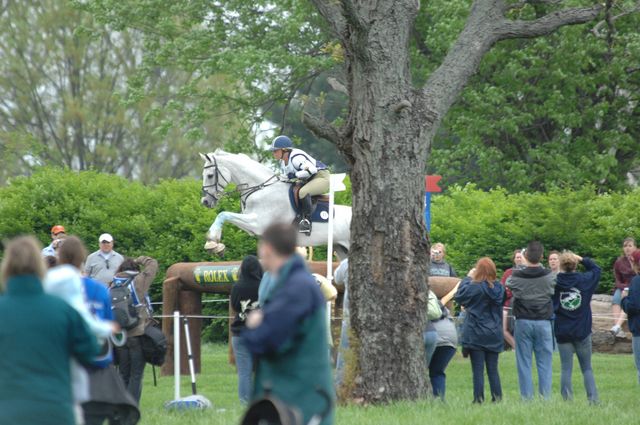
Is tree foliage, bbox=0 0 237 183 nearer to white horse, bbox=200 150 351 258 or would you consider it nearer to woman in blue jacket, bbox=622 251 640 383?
white horse, bbox=200 150 351 258

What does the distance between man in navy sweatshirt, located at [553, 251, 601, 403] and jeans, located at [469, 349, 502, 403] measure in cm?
80

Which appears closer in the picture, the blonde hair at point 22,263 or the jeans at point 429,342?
the blonde hair at point 22,263

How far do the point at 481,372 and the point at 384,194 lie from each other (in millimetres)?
2278

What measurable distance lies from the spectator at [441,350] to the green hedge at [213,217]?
872 centimetres

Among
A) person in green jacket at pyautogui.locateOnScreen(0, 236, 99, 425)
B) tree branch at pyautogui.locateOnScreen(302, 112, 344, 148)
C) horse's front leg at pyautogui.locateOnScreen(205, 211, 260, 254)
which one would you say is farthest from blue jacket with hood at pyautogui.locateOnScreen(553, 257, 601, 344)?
person in green jacket at pyautogui.locateOnScreen(0, 236, 99, 425)

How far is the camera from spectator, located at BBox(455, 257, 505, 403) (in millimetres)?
13078

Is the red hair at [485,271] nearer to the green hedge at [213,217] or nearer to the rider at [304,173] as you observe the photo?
the rider at [304,173]

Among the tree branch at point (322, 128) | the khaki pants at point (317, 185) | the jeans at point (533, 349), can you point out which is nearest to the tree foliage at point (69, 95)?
the khaki pants at point (317, 185)

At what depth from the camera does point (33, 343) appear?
249 inches

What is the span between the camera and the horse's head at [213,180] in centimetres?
1950

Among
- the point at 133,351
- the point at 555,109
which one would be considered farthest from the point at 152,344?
the point at 555,109

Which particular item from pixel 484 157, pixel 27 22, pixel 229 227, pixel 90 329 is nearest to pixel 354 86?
pixel 90 329

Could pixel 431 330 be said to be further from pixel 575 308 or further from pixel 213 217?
pixel 213 217

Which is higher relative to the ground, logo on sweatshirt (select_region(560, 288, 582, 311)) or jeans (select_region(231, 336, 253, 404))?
logo on sweatshirt (select_region(560, 288, 582, 311))
